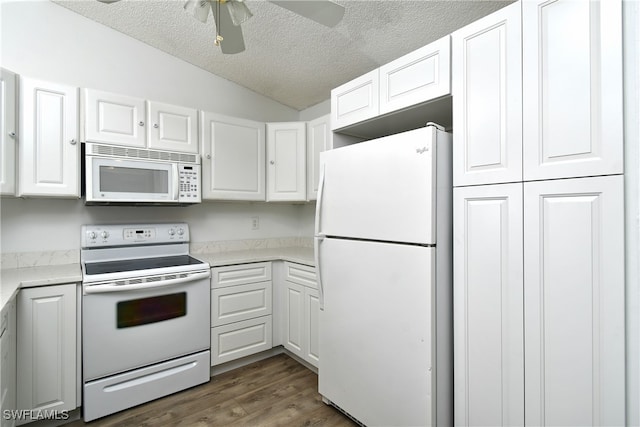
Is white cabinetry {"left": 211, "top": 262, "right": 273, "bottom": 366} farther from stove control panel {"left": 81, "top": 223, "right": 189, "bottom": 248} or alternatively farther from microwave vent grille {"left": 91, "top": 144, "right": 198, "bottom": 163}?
microwave vent grille {"left": 91, "top": 144, "right": 198, "bottom": 163}

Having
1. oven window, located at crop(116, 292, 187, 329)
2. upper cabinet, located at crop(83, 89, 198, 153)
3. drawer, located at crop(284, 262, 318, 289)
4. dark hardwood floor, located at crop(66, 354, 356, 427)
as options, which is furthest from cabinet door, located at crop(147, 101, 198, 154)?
dark hardwood floor, located at crop(66, 354, 356, 427)

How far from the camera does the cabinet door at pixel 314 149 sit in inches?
106

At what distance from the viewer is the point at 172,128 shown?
240cm

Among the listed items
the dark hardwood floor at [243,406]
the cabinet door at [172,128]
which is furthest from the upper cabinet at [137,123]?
the dark hardwood floor at [243,406]

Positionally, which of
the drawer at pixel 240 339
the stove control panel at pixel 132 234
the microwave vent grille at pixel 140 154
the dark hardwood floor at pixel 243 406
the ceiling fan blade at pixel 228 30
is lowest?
the dark hardwood floor at pixel 243 406

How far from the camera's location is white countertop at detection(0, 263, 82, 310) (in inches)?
60.6

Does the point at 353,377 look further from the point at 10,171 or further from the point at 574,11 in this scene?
the point at 10,171

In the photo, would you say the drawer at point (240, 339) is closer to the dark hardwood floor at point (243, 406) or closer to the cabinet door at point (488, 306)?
the dark hardwood floor at point (243, 406)

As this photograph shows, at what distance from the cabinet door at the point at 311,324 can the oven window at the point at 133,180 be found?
139cm

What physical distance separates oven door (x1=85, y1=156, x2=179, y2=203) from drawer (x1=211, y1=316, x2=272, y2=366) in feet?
3.67

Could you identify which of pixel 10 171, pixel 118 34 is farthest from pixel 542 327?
pixel 118 34

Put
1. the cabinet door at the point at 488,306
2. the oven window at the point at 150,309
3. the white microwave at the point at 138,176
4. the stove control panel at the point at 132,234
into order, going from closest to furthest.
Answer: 1. the cabinet door at the point at 488,306
2. the oven window at the point at 150,309
3. the white microwave at the point at 138,176
4. the stove control panel at the point at 132,234

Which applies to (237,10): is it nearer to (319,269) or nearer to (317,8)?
(317,8)

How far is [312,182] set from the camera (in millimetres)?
2818
